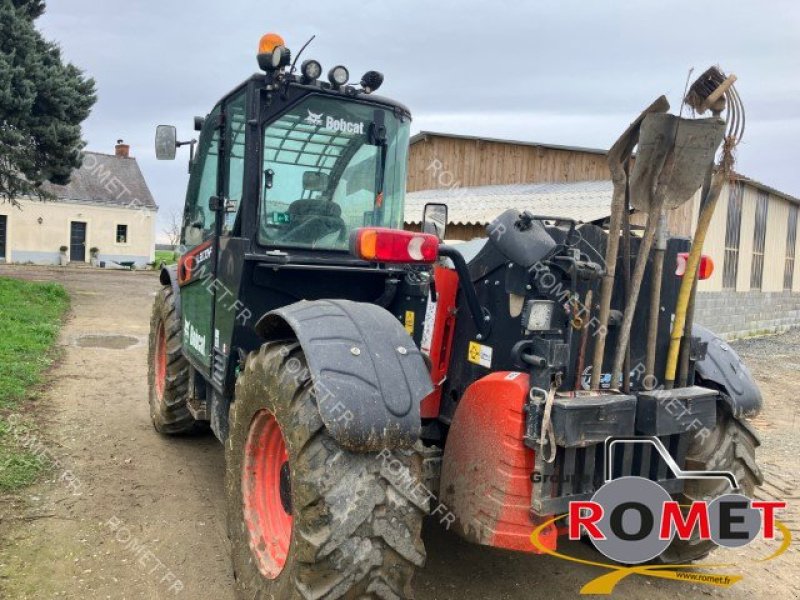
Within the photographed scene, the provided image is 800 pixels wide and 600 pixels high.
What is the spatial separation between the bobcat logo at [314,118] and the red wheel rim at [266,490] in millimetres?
1695

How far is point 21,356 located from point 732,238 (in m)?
14.2

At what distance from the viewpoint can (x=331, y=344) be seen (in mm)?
2674

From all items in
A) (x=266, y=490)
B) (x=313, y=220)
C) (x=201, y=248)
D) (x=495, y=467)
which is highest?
(x=313, y=220)

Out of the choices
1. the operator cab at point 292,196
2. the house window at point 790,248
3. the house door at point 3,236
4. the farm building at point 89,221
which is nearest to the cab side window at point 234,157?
the operator cab at point 292,196

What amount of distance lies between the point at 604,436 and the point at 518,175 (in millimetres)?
14513

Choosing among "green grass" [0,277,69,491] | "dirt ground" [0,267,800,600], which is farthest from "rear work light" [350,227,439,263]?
"green grass" [0,277,69,491]

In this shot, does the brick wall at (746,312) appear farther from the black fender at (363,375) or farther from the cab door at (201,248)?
the black fender at (363,375)

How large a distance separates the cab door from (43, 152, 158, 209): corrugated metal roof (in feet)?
112

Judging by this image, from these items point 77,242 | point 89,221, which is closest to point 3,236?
point 77,242

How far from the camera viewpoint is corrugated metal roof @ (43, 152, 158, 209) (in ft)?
119

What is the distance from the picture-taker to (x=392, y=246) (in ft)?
8.83

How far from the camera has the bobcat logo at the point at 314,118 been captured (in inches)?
149

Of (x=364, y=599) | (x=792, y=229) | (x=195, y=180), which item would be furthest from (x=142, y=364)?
(x=792, y=229)

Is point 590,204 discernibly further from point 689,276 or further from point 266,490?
point 266,490
